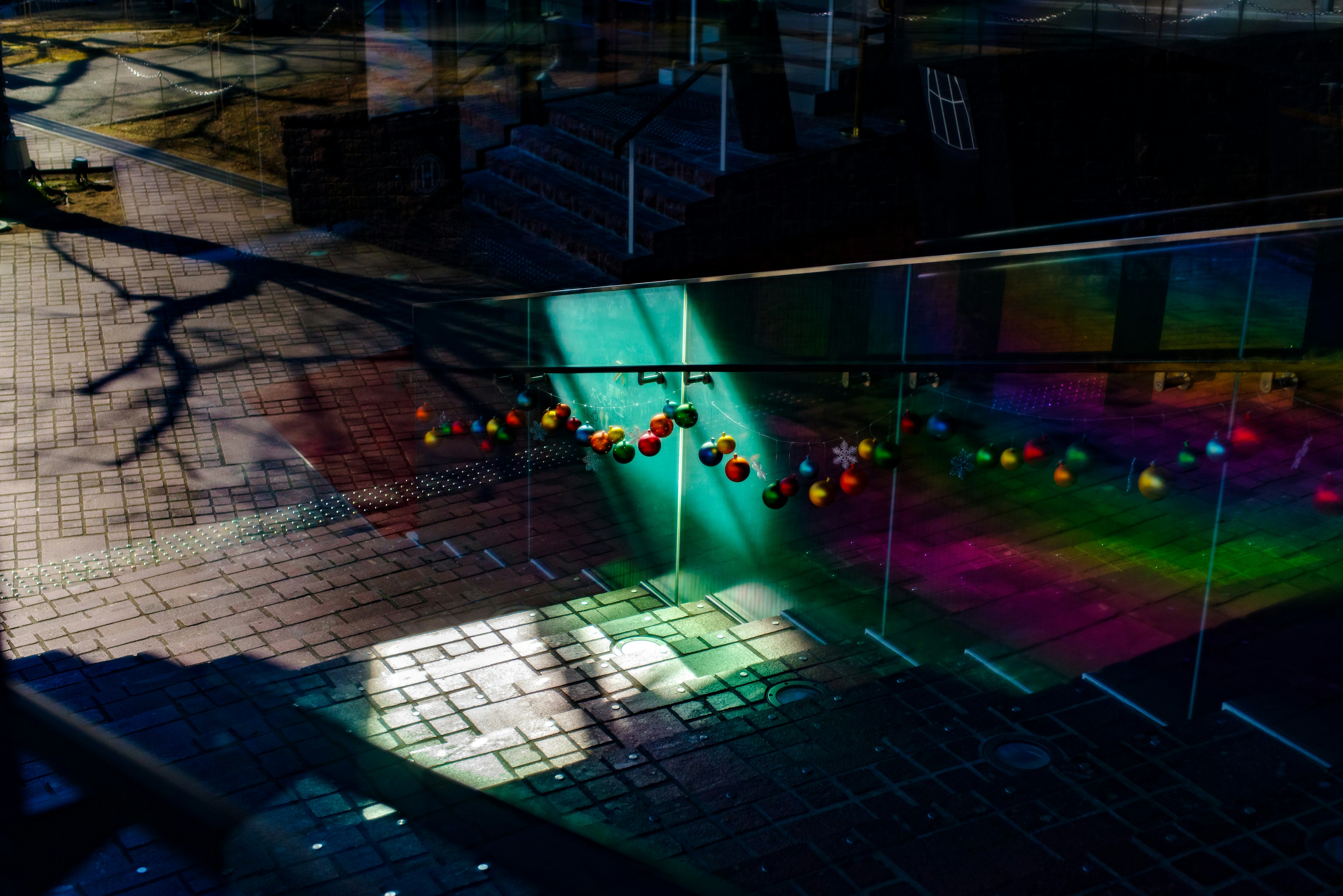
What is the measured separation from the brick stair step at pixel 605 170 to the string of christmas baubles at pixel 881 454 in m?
4.52

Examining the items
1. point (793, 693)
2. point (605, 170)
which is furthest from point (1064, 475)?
point (605, 170)

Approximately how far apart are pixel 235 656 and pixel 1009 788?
10.7ft

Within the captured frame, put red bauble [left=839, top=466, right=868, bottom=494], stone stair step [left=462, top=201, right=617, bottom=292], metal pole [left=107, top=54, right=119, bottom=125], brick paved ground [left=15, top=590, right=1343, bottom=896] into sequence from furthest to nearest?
metal pole [left=107, top=54, right=119, bottom=125], stone stair step [left=462, top=201, right=617, bottom=292], red bauble [left=839, top=466, right=868, bottom=494], brick paved ground [left=15, top=590, right=1343, bottom=896]

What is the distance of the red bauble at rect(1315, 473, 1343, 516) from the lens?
17.1ft

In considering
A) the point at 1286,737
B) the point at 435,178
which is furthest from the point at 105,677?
the point at 435,178

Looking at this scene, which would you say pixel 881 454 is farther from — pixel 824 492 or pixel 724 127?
pixel 724 127

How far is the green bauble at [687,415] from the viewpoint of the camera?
616 centimetres

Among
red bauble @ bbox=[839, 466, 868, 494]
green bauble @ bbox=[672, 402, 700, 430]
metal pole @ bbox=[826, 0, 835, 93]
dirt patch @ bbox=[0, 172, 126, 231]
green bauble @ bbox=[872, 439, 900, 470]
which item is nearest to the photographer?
green bauble @ bbox=[872, 439, 900, 470]

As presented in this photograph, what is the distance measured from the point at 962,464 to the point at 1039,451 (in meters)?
0.33

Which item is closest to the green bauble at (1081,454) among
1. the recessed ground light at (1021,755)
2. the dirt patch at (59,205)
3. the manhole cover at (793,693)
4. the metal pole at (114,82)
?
the recessed ground light at (1021,755)

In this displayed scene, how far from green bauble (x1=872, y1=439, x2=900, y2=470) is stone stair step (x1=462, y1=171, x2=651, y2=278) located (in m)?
5.50

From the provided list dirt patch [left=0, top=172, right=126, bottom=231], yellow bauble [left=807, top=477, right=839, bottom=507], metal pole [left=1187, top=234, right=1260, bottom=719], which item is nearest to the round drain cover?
metal pole [left=1187, top=234, right=1260, bottom=719]

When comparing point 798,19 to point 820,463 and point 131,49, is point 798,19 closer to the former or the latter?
point 820,463

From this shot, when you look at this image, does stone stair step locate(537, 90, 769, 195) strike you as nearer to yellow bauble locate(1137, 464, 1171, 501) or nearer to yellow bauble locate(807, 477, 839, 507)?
yellow bauble locate(807, 477, 839, 507)
